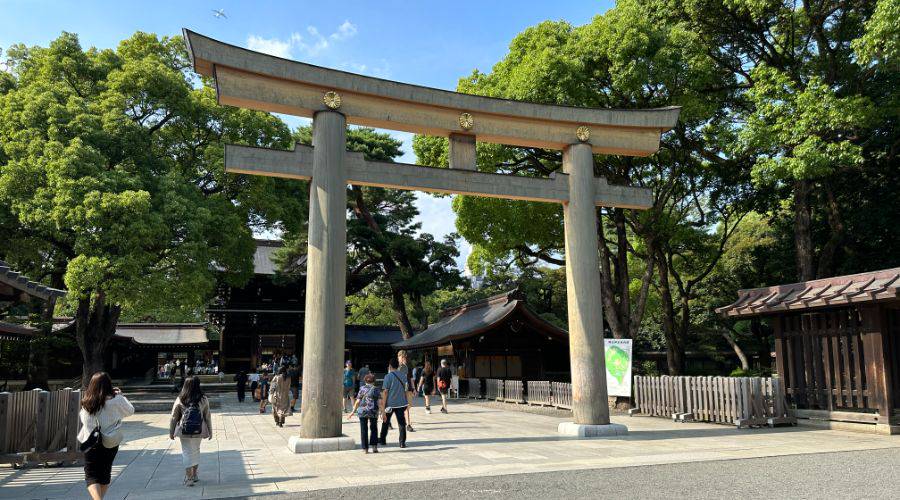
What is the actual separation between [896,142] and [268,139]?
22267 millimetres

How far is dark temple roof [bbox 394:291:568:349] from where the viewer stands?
24203 millimetres

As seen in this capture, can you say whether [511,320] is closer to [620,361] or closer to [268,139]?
[620,361]

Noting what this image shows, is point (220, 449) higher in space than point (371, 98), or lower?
lower

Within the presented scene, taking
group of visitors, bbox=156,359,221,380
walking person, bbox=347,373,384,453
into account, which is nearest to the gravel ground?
walking person, bbox=347,373,384,453

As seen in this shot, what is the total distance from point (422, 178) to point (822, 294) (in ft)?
29.3

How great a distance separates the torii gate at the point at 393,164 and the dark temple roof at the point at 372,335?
90.3 feet

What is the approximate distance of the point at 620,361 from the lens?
1590 cm

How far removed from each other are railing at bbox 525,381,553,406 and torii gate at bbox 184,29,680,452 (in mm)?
7977

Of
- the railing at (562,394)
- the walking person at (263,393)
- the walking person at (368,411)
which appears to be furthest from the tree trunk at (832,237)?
the walking person at (263,393)

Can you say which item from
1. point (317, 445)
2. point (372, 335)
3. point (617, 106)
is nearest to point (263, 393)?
point (317, 445)

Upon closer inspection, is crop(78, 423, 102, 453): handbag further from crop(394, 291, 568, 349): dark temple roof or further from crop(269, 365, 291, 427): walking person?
crop(394, 291, 568, 349): dark temple roof

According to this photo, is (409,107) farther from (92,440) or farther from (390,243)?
(390,243)

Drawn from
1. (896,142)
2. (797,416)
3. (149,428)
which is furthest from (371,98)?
(896,142)

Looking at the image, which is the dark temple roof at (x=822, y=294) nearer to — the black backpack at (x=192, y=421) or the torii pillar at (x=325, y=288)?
the torii pillar at (x=325, y=288)
